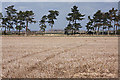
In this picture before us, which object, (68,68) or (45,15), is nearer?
(68,68)

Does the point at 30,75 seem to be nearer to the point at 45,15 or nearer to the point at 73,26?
A: the point at 73,26

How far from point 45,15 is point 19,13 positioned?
13.6 metres

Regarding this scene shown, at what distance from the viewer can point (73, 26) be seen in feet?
217

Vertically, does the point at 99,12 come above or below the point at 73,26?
above

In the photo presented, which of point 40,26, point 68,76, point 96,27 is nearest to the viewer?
point 68,76

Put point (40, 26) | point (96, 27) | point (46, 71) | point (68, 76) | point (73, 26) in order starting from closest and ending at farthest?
point (68, 76), point (46, 71), point (73, 26), point (96, 27), point (40, 26)

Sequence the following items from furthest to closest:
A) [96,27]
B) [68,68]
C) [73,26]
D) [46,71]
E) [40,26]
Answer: [40,26]
[96,27]
[73,26]
[68,68]
[46,71]

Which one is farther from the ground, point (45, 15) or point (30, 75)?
point (45, 15)

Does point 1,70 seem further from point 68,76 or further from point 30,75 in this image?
point 68,76

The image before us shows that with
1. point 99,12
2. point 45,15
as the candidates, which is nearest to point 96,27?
point 99,12

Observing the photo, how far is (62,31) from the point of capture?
73750mm

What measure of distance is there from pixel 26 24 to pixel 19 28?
2962 millimetres

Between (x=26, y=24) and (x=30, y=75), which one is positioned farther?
(x=26, y=24)

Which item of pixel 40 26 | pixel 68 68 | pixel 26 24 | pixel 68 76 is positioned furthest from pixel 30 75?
pixel 40 26
